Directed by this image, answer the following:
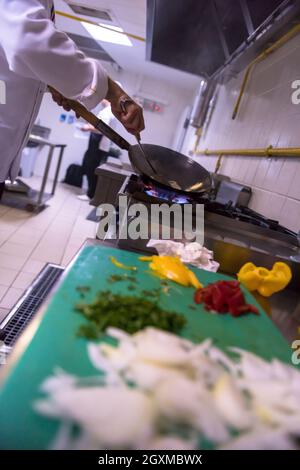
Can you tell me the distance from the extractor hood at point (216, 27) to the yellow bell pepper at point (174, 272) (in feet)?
4.40

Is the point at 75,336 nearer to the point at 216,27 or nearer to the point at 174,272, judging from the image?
the point at 174,272

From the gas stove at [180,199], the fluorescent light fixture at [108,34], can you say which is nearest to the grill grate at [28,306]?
the gas stove at [180,199]

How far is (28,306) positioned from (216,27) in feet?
6.11

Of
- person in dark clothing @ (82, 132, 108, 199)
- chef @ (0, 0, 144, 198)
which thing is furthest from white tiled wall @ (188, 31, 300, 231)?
person in dark clothing @ (82, 132, 108, 199)

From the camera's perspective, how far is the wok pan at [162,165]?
46.5 inches

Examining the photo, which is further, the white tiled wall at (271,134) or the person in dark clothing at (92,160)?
the person in dark clothing at (92,160)

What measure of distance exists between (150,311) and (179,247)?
387 mm

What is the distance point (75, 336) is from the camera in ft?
1.53

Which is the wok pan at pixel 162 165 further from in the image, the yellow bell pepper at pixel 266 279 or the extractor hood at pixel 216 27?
the extractor hood at pixel 216 27

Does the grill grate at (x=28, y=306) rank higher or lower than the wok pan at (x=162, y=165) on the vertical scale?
lower

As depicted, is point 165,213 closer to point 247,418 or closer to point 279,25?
point 247,418

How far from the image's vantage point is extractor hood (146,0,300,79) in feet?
4.96

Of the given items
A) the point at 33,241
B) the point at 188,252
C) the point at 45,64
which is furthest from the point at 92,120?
the point at 33,241
